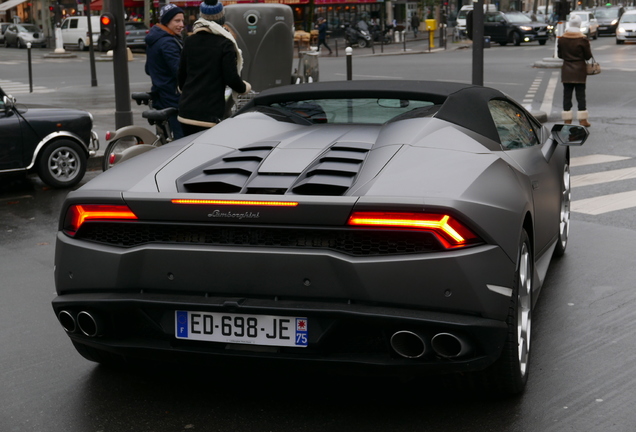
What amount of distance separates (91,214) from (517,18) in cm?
4576

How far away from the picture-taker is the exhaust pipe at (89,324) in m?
3.80

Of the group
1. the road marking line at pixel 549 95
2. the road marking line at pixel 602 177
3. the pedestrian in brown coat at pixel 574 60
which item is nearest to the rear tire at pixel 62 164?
the road marking line at pixel 602 177

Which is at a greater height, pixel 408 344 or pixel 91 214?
pixel 91 214

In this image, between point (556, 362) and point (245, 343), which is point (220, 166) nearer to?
point (245, 343)

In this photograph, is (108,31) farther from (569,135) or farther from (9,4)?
(9,4)

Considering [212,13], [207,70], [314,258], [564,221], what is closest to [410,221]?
[314,258]

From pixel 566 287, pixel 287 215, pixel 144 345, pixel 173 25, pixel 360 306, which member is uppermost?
pixel 173 25

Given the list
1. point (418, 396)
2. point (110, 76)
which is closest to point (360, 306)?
point (418, 396)

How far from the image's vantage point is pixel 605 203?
872 centimetres

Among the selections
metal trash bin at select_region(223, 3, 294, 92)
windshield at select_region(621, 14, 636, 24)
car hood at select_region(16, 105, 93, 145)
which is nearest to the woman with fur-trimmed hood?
car hood at select_region(16, 105, 93, 145)

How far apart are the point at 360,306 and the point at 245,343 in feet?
1.59

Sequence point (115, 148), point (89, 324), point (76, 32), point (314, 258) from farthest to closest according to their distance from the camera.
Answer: point (76, 32)
point (115, 148)
point (89, 324)
point (314, 258)

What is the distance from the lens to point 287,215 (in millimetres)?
3512

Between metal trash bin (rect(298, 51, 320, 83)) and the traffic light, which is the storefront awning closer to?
metal trash bin (rect(298, 51, 320, 83))
